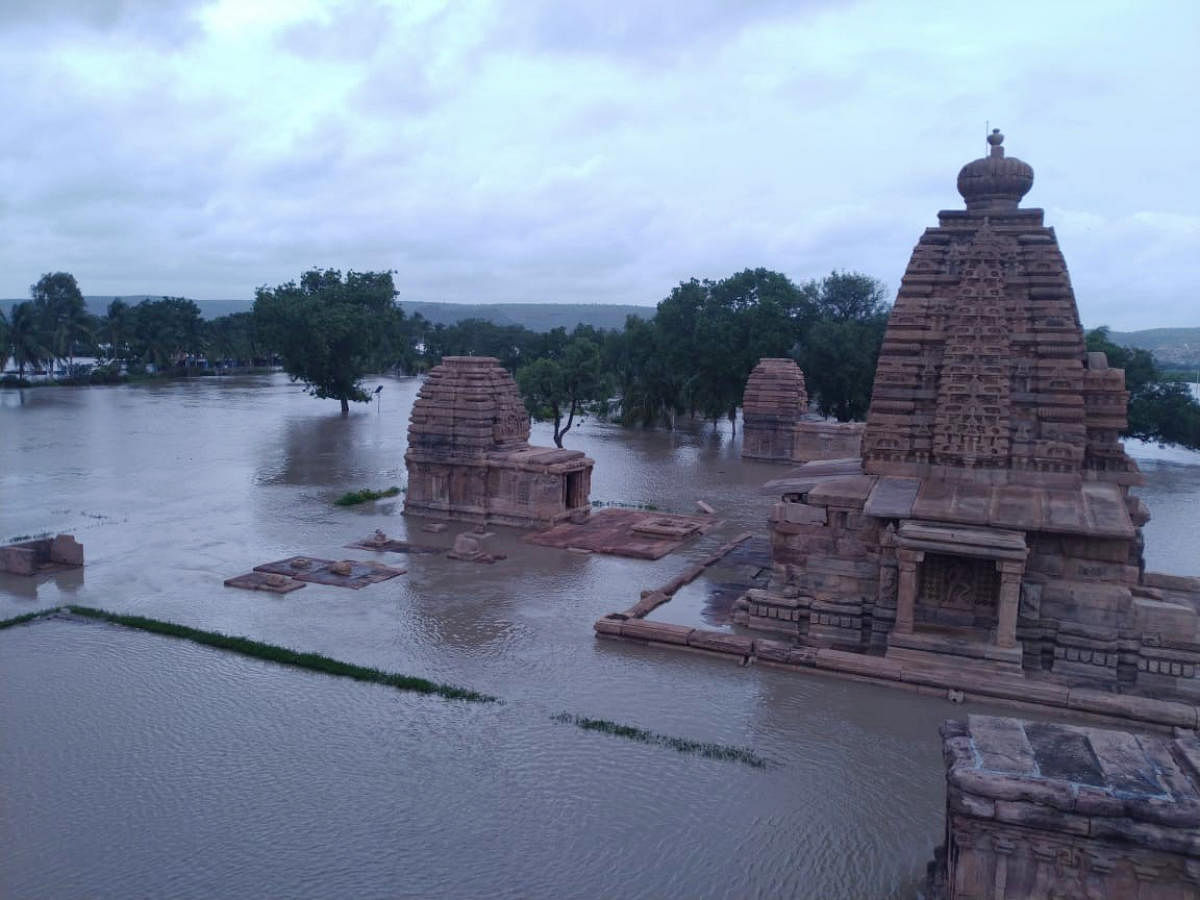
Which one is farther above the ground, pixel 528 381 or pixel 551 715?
pixel 528 381

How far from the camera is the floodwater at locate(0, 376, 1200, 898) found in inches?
301

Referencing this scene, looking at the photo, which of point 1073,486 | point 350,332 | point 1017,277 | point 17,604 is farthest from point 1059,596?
point 350,332

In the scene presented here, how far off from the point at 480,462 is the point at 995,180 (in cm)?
1240

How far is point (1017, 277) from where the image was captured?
508 inches

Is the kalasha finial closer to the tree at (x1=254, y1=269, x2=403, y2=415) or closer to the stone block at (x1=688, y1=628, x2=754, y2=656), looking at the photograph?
the stone block at (x1=688, y1=628, x2=754, y2=656)

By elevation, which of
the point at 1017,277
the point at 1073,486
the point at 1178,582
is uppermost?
the point at 1017,277

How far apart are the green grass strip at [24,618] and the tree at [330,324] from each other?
96.5ft

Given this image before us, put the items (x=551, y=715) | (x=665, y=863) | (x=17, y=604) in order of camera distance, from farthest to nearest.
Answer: (x=17, y=604) → (x=551, y=715) → (x=665, y=863)

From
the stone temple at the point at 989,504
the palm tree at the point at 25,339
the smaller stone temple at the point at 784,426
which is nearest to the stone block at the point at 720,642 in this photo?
the stone temple at the point at 989,504

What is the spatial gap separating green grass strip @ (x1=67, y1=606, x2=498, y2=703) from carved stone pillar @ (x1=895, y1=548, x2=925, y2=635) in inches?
210

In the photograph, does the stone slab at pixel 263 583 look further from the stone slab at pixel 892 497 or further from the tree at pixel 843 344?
the tree at pixel 843 344

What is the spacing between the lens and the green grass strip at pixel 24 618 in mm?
13250

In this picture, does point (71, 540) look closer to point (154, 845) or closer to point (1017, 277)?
point (154, 845)

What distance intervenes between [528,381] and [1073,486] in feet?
79.7
